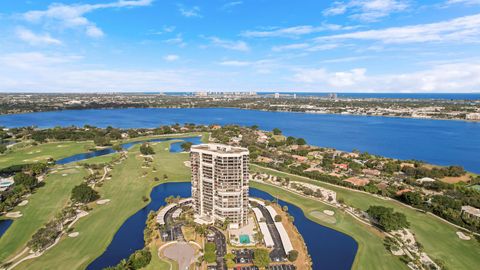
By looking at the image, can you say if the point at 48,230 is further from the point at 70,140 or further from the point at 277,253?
the point at 70,140

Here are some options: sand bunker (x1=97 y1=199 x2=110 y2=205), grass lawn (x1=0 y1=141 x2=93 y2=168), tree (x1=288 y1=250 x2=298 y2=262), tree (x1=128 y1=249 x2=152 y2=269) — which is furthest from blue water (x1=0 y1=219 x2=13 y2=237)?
tree (x1=288 y1=250 x2=298 y2=262)

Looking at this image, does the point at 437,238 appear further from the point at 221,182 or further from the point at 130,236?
the point at 130,236

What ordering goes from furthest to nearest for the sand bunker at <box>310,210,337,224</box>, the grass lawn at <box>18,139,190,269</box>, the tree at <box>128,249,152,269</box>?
the sand bunker at <box>310,210,337,224</box>
the grass lawn at <box>18,139,190,269</box>
the tree at <box>128,249,152,269</box>

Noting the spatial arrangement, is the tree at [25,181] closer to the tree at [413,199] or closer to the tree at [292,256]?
the tree at [292,256]

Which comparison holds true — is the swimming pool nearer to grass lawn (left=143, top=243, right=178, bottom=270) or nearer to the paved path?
the paved path

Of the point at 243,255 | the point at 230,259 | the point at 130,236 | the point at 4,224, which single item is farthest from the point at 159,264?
the point at 4,224

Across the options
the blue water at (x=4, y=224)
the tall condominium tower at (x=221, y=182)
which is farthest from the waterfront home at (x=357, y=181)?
the blue water at (x=4, y=224)
